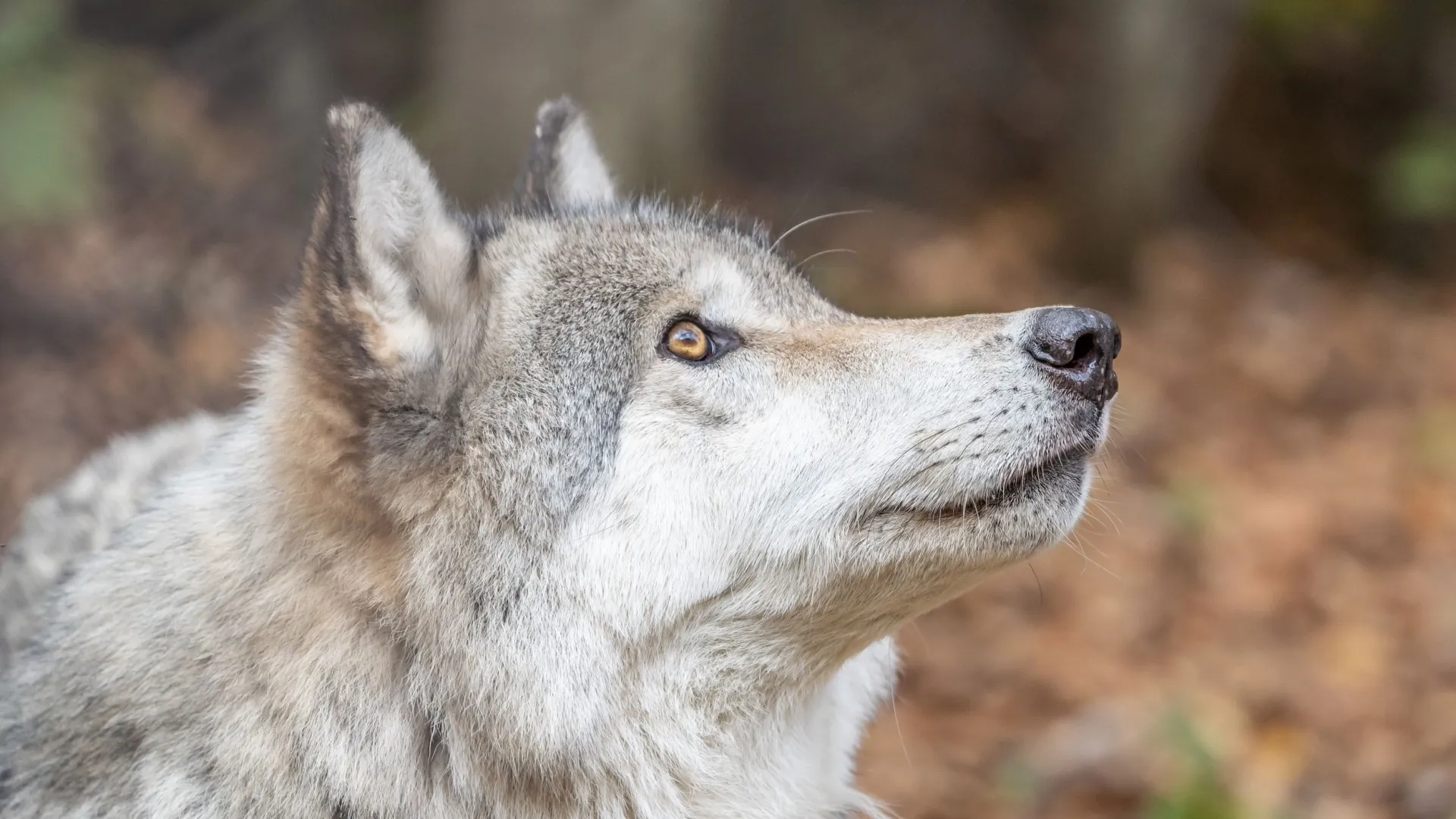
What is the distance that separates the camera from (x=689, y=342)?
3.23m

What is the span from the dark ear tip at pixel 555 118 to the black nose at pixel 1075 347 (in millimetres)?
1750

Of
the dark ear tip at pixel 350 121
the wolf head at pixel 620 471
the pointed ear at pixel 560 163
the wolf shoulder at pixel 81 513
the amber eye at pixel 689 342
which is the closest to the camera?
the dark ear tip at pixel 350 121

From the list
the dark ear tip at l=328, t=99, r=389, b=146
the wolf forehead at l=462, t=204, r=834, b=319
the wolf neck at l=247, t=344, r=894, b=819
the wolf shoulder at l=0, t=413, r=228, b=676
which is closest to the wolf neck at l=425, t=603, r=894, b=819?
the wolf neck at l=247, t=344, r=894, b=819

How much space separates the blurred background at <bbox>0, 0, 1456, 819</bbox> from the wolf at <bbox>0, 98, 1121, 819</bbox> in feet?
2.14

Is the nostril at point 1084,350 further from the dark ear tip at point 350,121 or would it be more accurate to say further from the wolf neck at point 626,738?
the dark ear tip at point 350,121

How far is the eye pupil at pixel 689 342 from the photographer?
3.20 metres

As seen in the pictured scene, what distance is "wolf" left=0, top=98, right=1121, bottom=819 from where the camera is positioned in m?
2.96

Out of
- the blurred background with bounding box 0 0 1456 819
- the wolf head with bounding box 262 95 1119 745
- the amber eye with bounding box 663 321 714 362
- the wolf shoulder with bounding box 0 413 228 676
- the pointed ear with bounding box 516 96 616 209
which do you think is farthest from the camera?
the blurred background with bounding box 0 0 1456 819

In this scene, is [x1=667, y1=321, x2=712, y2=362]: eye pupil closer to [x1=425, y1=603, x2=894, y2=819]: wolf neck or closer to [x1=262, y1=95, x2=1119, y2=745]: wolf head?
[x1=262, y1=95, x2=1119, y2=745]: wolf head

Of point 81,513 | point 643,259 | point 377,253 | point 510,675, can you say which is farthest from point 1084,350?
point 81,513

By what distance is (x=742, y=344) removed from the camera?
10.7 feet

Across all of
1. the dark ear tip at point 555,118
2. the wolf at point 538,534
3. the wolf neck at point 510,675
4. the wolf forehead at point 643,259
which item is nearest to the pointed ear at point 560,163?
the dark ear tip at point 555,118

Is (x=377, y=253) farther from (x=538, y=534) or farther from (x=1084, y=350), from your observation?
(x=1084, y=350)

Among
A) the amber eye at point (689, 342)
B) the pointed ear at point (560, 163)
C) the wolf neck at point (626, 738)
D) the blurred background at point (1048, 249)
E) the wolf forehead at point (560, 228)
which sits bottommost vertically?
the wolf neck at point (626, 738)
